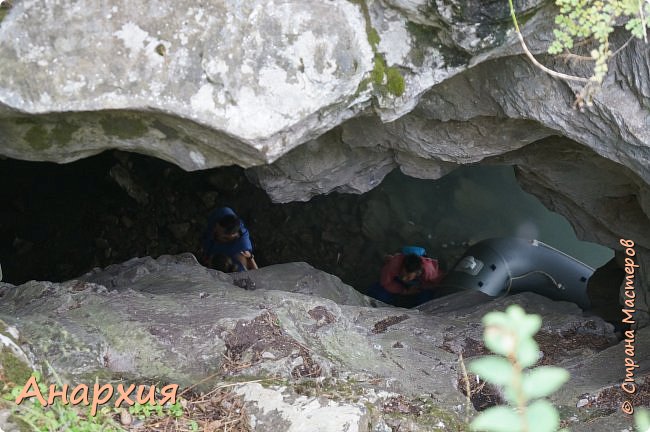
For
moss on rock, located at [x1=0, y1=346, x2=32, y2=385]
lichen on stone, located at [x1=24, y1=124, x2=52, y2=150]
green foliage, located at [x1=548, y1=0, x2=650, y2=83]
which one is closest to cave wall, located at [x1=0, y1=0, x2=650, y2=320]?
lichen on stone, located at [x1=24, y1=124, x2=52, y2=150]

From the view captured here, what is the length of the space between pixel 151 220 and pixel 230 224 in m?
1.03

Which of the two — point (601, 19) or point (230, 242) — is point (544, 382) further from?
point (230, 242)

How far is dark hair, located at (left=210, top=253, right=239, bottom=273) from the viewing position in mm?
4879

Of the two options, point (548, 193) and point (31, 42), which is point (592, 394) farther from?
point (31, 42)

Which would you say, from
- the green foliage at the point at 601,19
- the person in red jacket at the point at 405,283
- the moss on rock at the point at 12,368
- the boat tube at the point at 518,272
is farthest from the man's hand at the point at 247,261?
the green foliage at the point at 601,19

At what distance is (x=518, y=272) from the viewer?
5371 millimetres

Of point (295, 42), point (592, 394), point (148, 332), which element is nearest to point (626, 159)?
point (592, 394)

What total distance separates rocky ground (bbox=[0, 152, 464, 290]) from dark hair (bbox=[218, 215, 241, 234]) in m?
0.78

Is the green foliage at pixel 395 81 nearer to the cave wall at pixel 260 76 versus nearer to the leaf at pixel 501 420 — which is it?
the cave wall at pixel 260 76

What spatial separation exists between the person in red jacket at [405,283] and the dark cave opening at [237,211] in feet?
1.85

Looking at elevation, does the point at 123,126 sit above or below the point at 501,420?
above

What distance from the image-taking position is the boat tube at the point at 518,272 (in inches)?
205

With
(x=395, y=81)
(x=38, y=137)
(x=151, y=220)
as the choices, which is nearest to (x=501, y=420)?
(x=395, y=81)

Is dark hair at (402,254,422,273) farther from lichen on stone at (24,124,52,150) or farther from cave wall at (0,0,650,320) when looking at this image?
lichen on stone at (24,124,52,150)
